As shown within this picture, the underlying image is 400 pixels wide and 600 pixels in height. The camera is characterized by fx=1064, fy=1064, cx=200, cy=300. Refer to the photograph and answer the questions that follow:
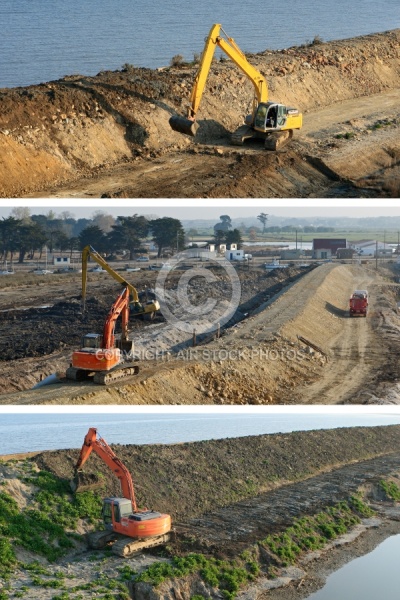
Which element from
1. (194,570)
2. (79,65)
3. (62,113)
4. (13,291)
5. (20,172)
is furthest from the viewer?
(79,65)

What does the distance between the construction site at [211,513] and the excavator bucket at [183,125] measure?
9346 millimetres

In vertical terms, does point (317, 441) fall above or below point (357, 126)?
below

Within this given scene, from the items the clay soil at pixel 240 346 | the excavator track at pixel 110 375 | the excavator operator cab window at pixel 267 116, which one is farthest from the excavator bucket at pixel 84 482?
the excavator operator cab window at pixel 267 116

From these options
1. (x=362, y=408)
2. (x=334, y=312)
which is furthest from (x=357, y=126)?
(x=362, y=408)

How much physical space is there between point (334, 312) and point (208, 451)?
28.3 ft

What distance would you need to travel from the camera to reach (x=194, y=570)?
2028cm

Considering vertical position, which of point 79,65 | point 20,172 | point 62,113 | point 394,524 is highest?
point 79,65

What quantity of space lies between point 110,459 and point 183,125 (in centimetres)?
1302

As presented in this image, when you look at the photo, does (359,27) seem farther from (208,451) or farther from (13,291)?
(208,451)

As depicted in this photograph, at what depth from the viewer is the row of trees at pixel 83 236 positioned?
35781mm

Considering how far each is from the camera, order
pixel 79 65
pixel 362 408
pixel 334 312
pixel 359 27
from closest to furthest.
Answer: pixel 362 408, pixel 334 312, pixel 79 65, pixel 359 27

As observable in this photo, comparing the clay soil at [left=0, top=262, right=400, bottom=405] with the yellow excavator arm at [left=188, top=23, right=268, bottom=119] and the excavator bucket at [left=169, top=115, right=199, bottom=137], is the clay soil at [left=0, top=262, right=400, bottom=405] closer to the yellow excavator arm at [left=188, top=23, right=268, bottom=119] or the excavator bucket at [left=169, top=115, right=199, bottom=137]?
the excavator bucket at [left=169, top=115, right=199, bottom=137]

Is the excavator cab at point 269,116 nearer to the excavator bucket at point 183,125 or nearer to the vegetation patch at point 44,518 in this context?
the excavator bucket at point 183,125

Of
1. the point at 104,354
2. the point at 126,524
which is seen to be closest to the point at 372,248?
the point at 104,354
